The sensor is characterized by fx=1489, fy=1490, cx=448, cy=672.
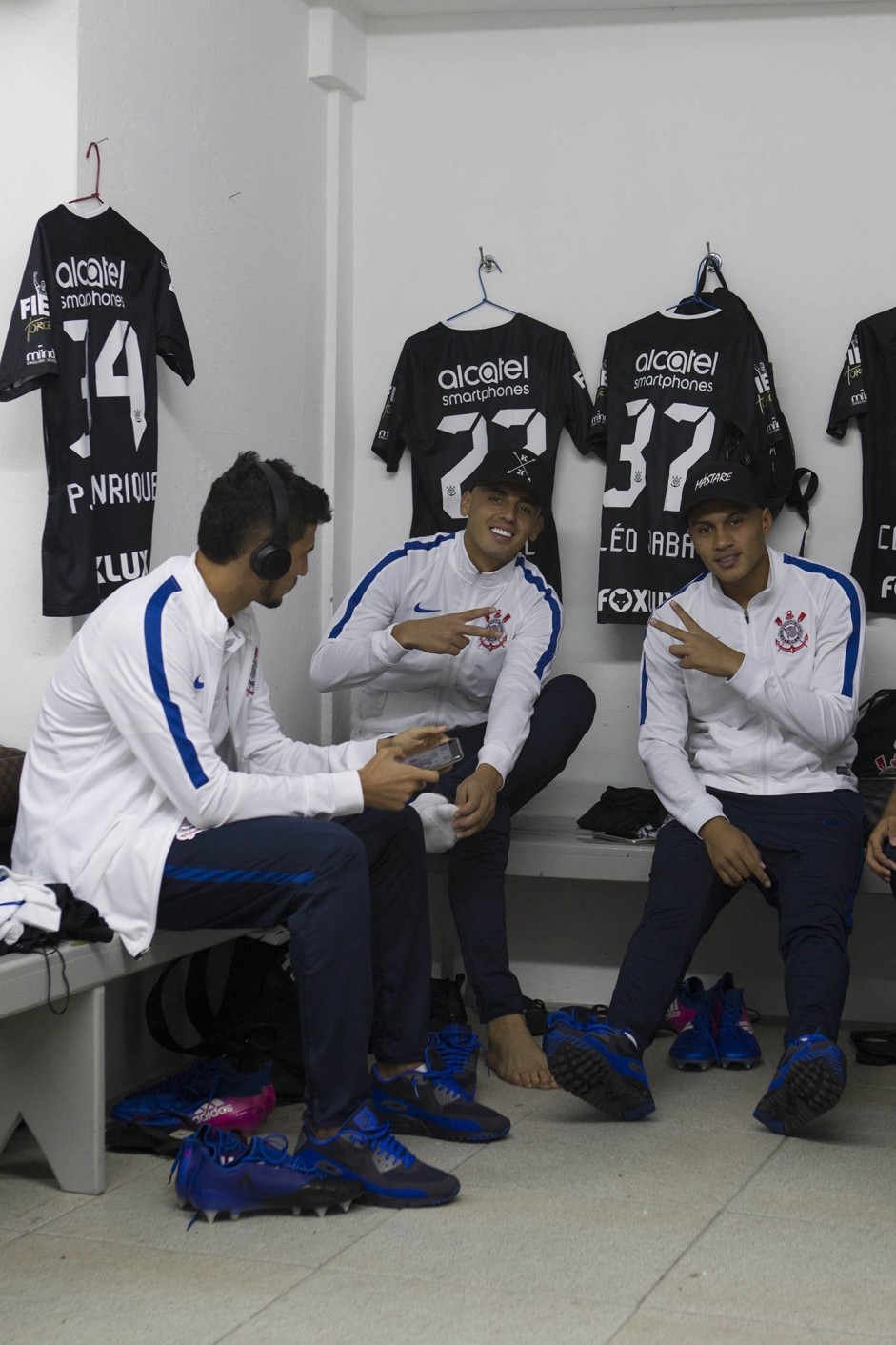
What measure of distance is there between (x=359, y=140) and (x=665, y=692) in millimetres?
2073

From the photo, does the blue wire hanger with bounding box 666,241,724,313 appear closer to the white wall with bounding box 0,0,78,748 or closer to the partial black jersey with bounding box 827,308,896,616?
the partial black jersey with bounding box 827,308,896,616

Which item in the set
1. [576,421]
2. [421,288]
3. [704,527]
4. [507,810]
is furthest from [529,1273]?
[421,288]

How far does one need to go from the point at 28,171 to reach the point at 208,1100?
1.89 metres

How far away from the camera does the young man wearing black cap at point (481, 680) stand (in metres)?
3.37

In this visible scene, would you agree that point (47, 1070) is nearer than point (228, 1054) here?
Yes

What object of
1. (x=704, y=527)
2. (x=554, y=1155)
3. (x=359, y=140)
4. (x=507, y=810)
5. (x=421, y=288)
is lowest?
(x=554, y=1155)

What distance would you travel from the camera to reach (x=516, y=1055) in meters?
3.34

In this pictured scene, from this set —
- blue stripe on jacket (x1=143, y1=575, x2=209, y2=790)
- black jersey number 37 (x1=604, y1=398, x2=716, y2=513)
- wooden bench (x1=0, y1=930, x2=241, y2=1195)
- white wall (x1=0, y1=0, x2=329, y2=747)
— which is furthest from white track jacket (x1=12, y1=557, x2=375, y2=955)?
black jersey number 37 (x1=604, y1=398, x2=716, y2=513)

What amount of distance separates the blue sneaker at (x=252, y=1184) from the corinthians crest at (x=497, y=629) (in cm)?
156

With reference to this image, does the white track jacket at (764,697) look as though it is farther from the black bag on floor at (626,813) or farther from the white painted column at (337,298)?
the white painted column at (337,298)

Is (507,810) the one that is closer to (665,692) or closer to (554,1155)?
(665,692)

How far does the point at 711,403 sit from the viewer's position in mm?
4121

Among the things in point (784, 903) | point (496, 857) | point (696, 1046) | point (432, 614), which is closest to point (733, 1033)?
point (696, 1046)

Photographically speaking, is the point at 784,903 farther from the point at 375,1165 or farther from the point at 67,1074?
the point at 67,1074
